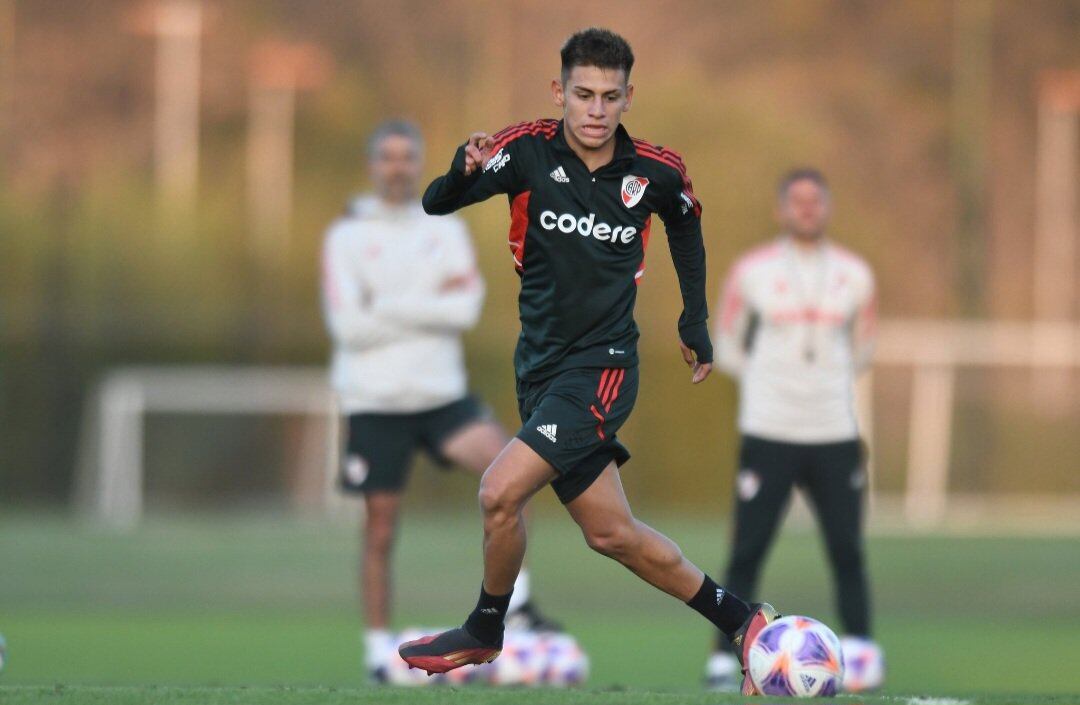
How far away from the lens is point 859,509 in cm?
739

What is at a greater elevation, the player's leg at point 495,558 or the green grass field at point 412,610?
the player's leg at point 495,558

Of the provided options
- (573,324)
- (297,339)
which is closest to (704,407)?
(297,339)

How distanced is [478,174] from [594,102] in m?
0.40

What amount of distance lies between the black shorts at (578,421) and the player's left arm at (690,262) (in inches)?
9.8

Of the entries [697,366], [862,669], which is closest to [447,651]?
[697,366]

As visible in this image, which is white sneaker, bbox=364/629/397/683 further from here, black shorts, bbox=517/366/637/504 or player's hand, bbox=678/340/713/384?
player's hand, bbox=678/340/713/384

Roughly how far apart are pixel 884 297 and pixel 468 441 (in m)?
13.6

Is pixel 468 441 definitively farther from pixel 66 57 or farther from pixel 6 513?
pixel 66 57

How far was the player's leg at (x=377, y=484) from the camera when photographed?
24.2ft

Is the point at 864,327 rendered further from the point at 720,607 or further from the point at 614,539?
the point at 614,539

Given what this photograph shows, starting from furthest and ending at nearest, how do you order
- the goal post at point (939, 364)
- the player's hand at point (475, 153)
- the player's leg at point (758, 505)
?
the goal post at point (939, 364), the player's leg at point (758, 505), the player's hand at point (475, 153)

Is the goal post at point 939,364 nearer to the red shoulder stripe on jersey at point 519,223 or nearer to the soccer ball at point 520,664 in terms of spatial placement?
the soccer ball at point 520,664

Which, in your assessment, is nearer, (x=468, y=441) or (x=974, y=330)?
(x=468, y=441)

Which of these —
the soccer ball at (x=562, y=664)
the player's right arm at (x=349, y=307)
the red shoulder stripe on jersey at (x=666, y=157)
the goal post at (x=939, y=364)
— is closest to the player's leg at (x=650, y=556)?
the red shoulder stripe on jersey at (x=666, y=157)
